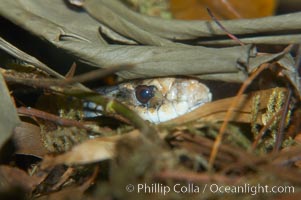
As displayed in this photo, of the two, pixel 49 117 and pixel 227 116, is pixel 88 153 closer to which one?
pixel 49 117

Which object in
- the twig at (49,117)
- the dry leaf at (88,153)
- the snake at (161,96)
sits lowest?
the dry leaf at (88,153)

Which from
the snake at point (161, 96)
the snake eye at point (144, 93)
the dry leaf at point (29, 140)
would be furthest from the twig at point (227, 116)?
the dry leaf at point (29, 140)

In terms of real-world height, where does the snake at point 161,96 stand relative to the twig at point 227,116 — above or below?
above

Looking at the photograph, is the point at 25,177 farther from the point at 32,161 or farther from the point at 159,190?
the point at 159,190

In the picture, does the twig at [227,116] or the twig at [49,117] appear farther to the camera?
the twig at [49,117]

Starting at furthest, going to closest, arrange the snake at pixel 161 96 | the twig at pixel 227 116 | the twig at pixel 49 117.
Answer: the snake at pixel 161 96 → the twig at pixel 49 117 → the twig at pixel 227 116

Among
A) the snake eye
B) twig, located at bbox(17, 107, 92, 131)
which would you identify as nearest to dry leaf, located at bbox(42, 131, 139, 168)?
twig, located at bbox(17, 107, 92, 131)

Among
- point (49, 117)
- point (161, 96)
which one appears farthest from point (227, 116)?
point (49, 117)

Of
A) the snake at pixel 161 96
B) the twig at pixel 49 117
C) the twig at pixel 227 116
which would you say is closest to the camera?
the twig at pixel 227 116

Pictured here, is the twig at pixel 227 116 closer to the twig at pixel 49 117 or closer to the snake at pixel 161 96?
the snake at pixel 161 96
